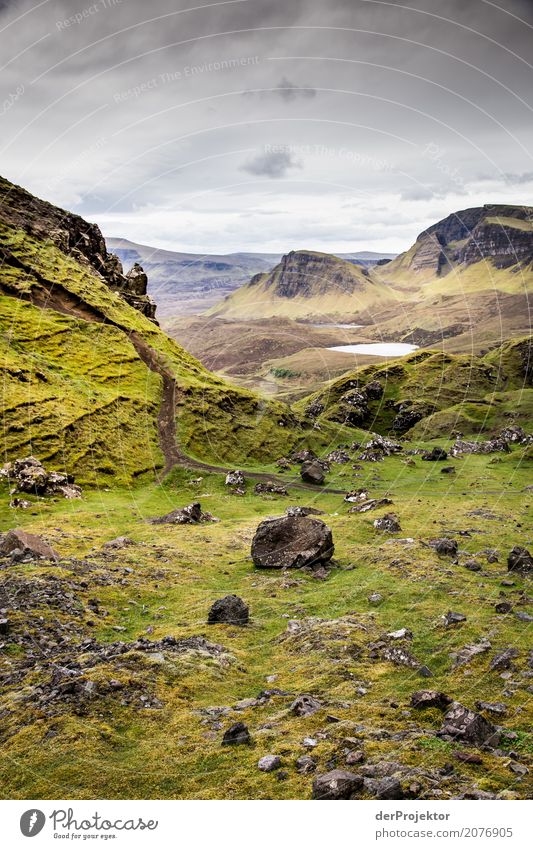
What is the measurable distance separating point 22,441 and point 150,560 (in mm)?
44160

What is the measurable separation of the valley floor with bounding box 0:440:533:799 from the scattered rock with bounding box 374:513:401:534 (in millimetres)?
1445

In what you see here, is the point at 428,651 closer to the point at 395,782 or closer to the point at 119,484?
the point at 395,782

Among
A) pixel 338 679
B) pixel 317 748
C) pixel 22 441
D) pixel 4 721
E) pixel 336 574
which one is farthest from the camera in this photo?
pixel 22 441

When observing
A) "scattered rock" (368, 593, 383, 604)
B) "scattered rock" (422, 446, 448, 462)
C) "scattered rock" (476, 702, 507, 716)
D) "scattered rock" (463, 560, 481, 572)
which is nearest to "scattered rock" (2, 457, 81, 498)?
"scattered rock" (368, 593, 383, 604)

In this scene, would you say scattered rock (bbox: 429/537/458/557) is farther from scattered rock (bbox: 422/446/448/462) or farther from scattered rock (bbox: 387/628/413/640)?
scattered rock (bbox: 422/446/448/462)

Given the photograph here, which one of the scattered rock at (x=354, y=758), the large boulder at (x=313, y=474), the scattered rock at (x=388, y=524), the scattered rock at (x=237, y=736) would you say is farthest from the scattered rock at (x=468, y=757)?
the large boulder at (x=313, y=474)

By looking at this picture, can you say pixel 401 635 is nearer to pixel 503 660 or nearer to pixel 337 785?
pixel 503 660

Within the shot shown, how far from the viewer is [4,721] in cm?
1909

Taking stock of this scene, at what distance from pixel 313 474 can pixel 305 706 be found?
67.8 meters

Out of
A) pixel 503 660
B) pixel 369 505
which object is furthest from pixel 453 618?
pixel 369 505

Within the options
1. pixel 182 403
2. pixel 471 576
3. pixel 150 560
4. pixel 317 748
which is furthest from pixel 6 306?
pixel 317 748

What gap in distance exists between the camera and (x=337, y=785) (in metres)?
14.5

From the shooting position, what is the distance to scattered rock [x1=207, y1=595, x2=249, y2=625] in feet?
99.3

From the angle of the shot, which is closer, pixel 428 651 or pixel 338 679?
pixel 338 679
